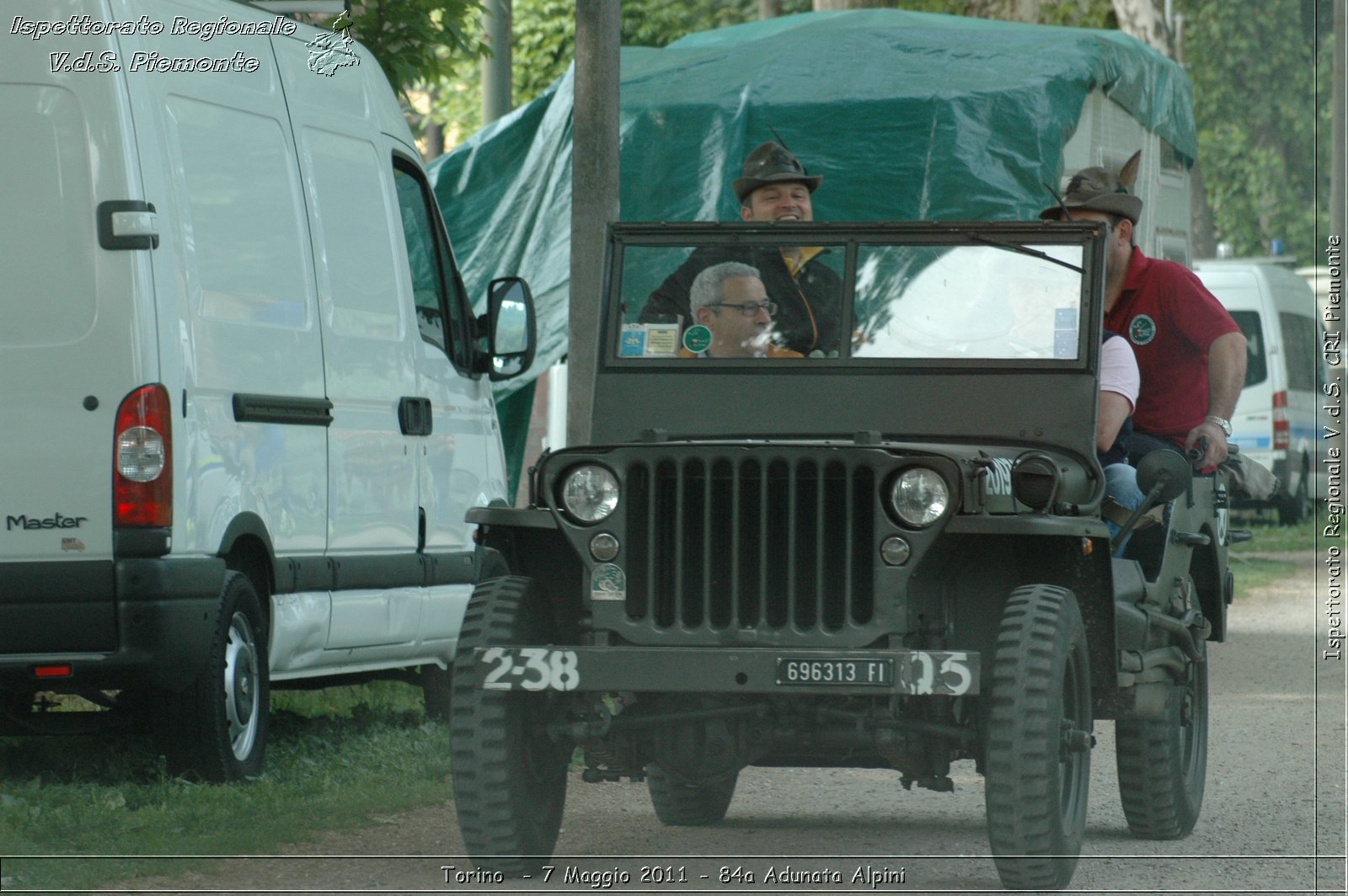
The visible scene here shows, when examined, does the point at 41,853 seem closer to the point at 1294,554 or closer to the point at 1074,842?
the point at 1074,842

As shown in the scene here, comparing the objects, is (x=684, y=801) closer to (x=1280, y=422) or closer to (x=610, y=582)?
(x=610, y=582)

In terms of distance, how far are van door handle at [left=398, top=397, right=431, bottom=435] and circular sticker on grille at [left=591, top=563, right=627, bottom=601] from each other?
321cm

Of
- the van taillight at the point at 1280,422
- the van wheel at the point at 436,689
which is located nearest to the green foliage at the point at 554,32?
the van taillight at the point at 1280,422

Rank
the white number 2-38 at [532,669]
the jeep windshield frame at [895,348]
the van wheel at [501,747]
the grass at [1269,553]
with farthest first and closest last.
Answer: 1. the grass at [1269,553]
2. the jeep windshield frame at [895,348]
3. the van wheel at [501,747]
4. the white number 2-38 at [532,669]

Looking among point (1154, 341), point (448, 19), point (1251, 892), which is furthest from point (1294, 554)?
point (1251, 892)

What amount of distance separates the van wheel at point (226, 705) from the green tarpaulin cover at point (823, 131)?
513 centimetres

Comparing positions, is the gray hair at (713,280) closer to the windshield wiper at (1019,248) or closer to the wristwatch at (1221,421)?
the windshield wiper at (1019,248)

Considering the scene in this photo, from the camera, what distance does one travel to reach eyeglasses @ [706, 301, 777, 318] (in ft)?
24.0

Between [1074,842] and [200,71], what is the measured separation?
4.03m

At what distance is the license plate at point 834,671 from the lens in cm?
587

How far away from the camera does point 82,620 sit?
736 centimetres

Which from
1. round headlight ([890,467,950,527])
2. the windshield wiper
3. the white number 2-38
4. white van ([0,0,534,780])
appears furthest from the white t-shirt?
the white number 2-38

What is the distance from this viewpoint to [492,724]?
6.21m

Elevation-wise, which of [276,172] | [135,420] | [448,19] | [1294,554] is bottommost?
[1294,554]
